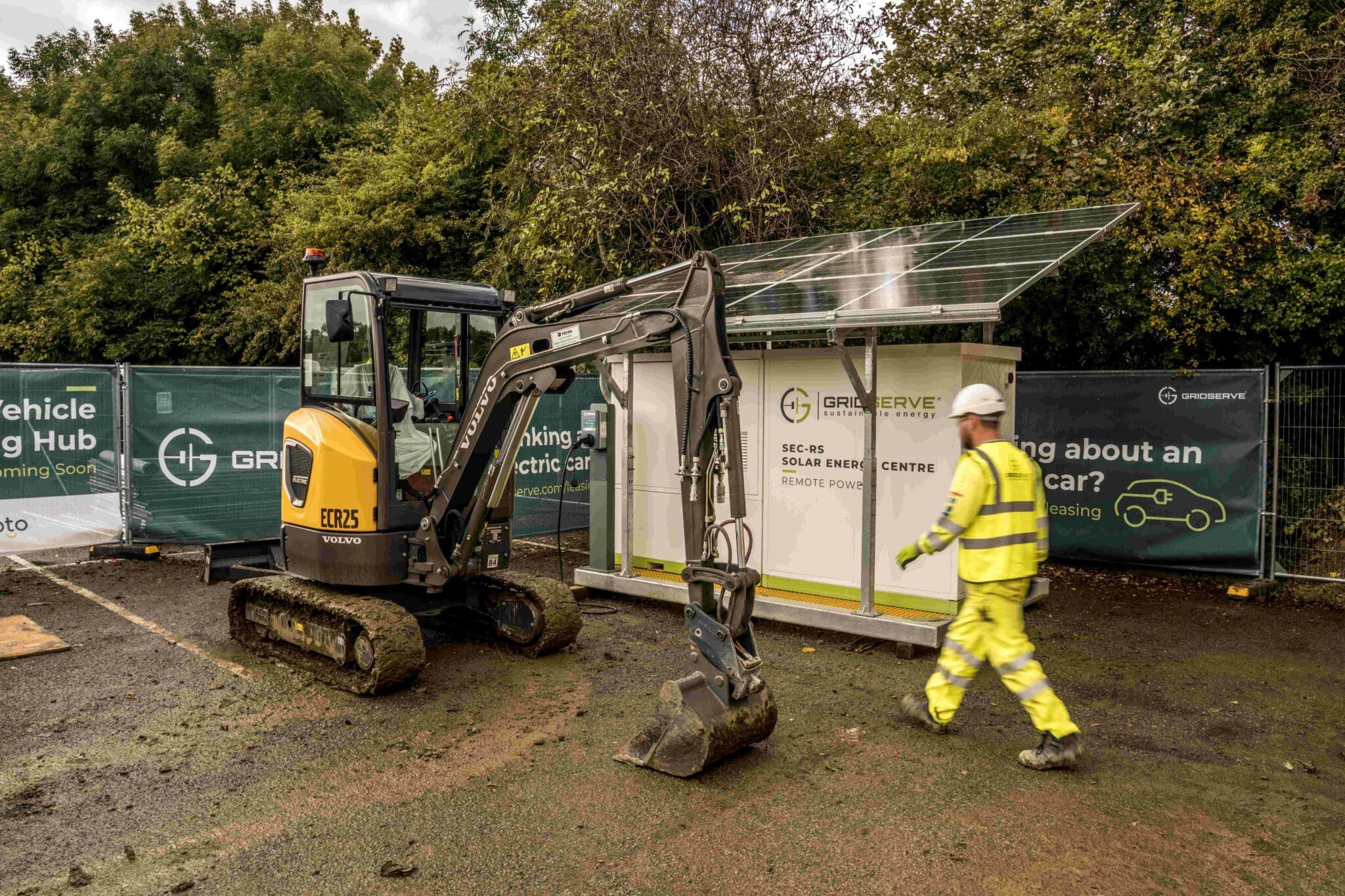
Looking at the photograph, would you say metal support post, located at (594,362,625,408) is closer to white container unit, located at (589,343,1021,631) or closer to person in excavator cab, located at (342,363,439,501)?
white container unit, located at (589,343,1021,631)

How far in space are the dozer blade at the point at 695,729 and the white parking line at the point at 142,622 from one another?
11.0 feet

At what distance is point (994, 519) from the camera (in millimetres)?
5406

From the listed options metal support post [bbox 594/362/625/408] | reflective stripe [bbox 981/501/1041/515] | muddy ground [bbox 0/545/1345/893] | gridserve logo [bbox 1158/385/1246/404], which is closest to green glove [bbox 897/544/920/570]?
reflective stripe [bbox 981/501/1041/515]

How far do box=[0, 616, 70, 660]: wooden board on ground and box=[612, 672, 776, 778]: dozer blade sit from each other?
498 cm

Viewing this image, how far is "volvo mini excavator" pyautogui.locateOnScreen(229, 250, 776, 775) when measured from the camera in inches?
220

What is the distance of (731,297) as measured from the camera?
9.00 m

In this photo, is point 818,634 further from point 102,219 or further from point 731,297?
point 102,219

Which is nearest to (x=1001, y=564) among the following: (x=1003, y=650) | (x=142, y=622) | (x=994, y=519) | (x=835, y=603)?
(x=994, y=519)

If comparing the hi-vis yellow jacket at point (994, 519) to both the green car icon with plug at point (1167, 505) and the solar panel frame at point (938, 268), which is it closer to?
the solar panel frame at point (938, 268)

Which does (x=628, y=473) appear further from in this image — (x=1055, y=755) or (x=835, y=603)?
(x=1055, y=755)

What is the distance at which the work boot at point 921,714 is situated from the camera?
230 inches

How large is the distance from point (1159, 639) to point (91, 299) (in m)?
26.1

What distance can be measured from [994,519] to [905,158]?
28.2 ft

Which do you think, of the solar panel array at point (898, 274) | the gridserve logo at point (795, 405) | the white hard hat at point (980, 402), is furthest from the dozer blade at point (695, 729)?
the gridserve logo at point (795, 405)
